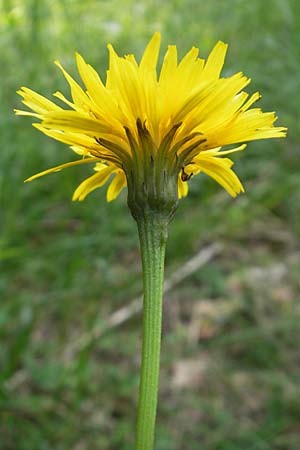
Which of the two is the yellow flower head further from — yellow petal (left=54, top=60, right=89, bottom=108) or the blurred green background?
the blurred green background

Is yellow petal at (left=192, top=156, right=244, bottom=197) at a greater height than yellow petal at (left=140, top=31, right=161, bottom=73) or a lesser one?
lesser

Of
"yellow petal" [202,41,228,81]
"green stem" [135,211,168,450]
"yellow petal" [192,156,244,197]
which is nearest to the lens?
"green stem" [135,211,168,450]

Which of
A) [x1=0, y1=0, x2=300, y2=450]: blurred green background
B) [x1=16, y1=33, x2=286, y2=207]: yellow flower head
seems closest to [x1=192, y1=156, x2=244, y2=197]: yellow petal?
[x1=16, y1=33, x2=286, y2=207]: yellow flower head

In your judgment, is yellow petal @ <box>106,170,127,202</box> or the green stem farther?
yellow petal @ <box>106,170,127,202</box>

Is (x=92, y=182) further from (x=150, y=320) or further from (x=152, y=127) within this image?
(x=150, y=320)

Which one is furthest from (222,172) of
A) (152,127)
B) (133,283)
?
(133,283)

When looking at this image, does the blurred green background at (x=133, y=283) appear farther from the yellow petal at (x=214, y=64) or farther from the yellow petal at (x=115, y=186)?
the yellow petal at (x=214, y=64)

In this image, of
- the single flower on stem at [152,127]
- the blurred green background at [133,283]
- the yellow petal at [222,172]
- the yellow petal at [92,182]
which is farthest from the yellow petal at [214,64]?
the blurred green background at [133,283]

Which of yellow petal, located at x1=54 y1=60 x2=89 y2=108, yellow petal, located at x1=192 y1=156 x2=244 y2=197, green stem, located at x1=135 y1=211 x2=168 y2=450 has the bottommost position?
green stem, located at x1=135 y1=211 x2=168 y2=450
